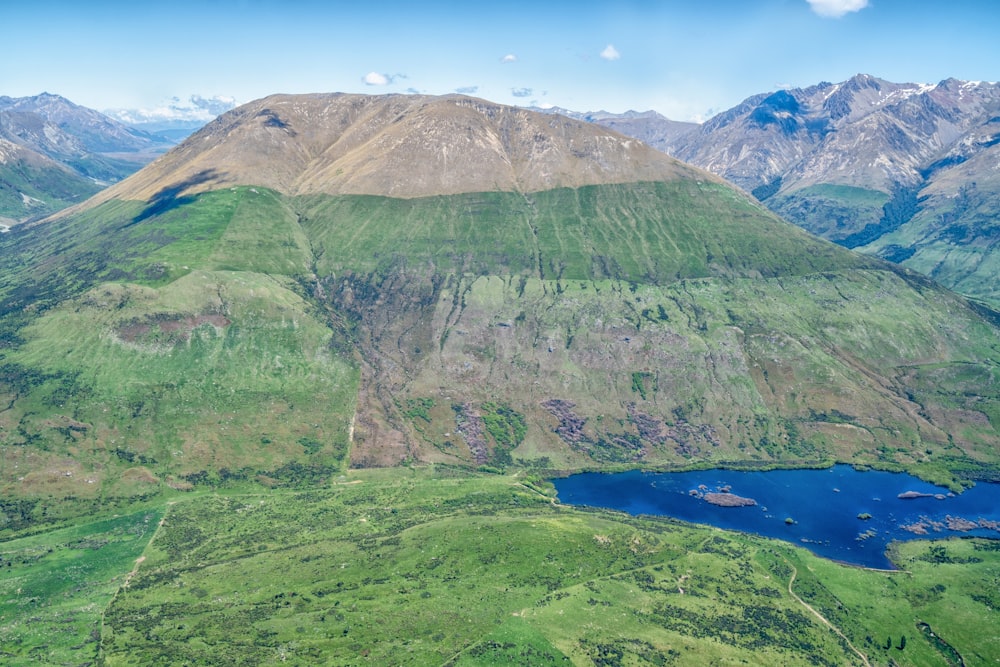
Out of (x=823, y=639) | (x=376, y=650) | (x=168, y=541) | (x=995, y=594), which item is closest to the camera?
(x=376, y=650)

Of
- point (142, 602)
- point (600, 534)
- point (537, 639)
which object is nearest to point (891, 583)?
point (600, 534)

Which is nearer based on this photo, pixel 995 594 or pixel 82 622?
pixel 82 622

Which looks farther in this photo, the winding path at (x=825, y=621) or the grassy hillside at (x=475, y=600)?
the winding path at (x=825, y=621)

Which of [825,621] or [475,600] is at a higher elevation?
[475,600]

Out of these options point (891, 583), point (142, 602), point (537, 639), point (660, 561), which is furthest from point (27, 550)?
point (891, 583)

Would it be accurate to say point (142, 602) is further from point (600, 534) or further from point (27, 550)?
point (600, 534)

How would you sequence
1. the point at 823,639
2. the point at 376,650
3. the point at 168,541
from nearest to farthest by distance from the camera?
the point at 376,650
the point at 823,639
the point at 168,541

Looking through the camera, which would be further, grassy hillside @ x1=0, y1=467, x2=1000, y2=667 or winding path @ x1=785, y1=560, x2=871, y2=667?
winding path @ x1=785, y1=560, x2=871, y2=667

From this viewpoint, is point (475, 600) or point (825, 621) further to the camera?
point (825, 621)

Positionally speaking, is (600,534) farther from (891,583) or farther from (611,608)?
(891,583)
